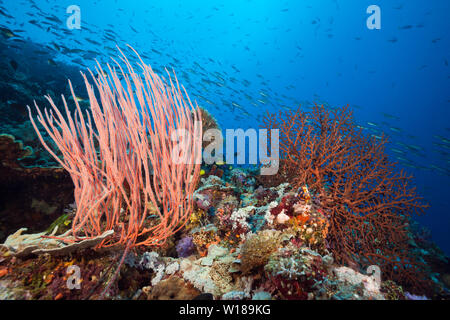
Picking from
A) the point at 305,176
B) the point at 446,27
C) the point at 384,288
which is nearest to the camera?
the point at 384,288

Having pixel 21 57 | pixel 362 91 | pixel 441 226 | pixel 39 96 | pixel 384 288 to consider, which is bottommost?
pixel 441 226

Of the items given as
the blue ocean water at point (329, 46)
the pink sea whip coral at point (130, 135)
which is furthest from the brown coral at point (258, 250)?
the blue ocean water at point (329, 46)

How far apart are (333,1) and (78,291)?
5672cm

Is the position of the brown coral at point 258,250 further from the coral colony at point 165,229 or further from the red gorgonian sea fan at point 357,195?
the red gorgonian sea fan at point 357,195

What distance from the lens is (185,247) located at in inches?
132

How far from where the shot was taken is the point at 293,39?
52781 mm

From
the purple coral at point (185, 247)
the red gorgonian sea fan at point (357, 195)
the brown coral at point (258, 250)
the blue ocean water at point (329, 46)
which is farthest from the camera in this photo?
the blue ocean water at point (329, 46)

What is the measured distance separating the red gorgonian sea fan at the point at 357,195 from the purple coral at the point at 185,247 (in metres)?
2.56

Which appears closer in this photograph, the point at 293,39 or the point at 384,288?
the point at 384,288

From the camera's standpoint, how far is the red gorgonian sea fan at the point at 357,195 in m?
3.71

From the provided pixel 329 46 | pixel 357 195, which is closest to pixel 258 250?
pixel 357 195

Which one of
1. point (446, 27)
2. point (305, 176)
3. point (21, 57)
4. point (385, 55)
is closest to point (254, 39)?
point (385, 55)
